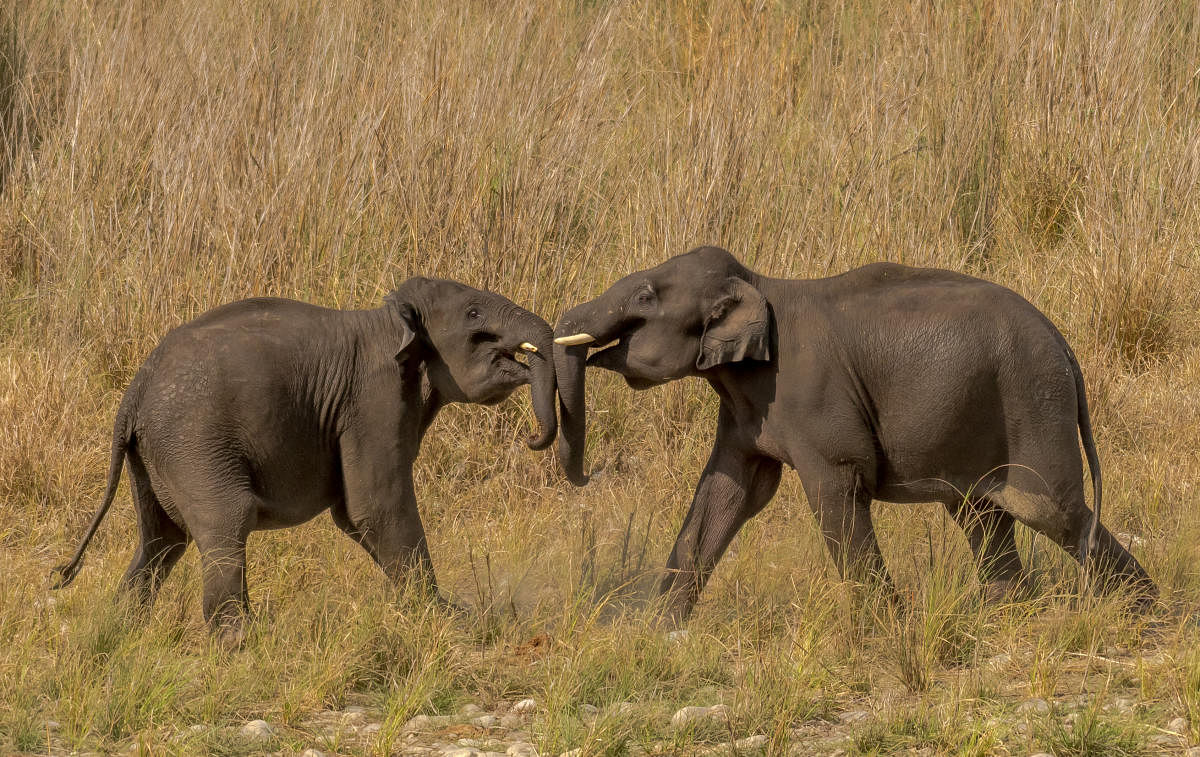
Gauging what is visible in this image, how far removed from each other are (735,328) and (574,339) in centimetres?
53

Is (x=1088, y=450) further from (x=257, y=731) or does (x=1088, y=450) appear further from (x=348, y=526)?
(x=257, y=731)

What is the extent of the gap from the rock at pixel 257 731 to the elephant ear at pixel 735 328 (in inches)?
71.8

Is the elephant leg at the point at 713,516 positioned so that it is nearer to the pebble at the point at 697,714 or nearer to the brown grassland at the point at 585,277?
the brown grassland at the point at 585,277

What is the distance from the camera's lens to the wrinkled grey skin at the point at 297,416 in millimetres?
4770

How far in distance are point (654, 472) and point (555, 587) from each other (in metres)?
1.14

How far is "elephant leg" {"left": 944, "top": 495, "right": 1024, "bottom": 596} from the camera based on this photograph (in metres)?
5.25

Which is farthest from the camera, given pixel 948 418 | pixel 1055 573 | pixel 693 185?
pixel 693 185

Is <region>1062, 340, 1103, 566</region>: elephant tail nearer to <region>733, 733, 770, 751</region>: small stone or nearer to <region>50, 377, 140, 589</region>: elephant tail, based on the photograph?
<region>733, 733, 770, 751</region>: small stone

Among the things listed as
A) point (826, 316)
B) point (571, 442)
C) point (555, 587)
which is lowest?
point (555, 587)

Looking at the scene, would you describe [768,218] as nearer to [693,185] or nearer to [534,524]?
[693,185]

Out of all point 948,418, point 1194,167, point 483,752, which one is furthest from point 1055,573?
point 1194,167

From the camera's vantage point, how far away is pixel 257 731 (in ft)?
13.5

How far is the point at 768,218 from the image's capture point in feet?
24.6

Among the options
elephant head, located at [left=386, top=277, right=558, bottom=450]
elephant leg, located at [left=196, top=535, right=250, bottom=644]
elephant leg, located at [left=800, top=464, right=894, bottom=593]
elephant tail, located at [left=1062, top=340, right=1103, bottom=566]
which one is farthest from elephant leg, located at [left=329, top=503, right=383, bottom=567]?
elephant tail, located at [left=1062, top=340, right=1103, bottom=566]
